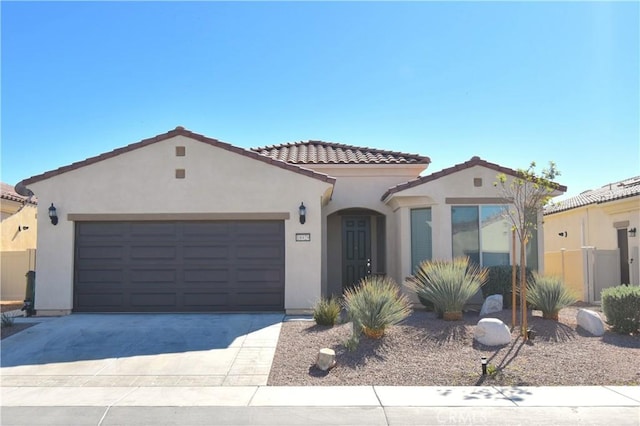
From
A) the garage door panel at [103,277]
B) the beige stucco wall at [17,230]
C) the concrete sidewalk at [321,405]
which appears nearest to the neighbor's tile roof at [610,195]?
the concrete sidewalk at [321,405]

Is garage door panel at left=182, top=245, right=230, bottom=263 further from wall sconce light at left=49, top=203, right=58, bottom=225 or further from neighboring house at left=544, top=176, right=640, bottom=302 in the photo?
neighboring house at left=544, top=176, right=640, bottom=302

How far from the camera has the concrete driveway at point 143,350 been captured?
838 centimetres

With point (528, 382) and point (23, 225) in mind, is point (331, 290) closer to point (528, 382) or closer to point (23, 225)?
point (528, 382)

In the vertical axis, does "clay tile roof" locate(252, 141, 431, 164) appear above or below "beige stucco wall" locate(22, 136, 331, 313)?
above

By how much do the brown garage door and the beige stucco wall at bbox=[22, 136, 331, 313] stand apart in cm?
36

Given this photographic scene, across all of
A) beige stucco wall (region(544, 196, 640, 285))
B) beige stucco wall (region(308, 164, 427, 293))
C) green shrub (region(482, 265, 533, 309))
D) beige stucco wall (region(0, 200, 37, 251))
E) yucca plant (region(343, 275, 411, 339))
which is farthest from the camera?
beige stucco wall (region(0, 200, 37, 251))

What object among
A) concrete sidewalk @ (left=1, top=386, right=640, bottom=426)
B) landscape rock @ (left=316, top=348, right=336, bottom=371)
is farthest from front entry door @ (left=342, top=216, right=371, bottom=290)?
concrete sidewalk @ (left=1, top=386, right=640, bottom=426)

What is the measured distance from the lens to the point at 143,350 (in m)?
9.82

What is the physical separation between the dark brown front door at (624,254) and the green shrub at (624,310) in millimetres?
7123

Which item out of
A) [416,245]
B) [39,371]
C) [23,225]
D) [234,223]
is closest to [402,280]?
[416,245]

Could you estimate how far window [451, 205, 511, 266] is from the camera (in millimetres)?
13648

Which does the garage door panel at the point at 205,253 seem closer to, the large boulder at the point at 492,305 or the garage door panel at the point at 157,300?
the garage door panel at the point at 157,300

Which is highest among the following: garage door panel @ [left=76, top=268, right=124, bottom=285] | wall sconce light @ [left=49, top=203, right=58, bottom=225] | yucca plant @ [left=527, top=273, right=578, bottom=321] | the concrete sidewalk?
wall sconce light @ [left=49, top=203, right=58, bottom=225]

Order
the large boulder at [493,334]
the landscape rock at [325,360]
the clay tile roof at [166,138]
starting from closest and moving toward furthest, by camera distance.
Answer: the landscape rock at [325,360] → the large boulder at [493,334] → the clay tile roof at [166,138]
